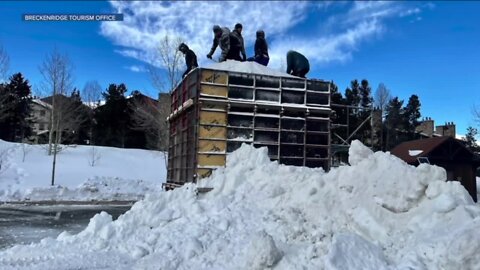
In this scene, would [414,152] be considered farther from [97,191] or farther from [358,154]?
[358,154]

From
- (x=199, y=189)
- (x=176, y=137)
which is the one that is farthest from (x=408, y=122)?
(x=199, y=189)

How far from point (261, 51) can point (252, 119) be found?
3606 millimetres

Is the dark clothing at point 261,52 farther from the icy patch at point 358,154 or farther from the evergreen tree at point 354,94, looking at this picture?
the evergreen tree at point 354,94

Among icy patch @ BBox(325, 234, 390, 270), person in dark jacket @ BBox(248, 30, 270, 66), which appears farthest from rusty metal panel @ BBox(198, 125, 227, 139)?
icy patch @ BBox(325, 234, 390, 270)

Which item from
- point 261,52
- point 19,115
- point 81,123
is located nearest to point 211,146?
point 261,52

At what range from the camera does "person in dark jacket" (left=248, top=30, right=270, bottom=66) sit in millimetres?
13484

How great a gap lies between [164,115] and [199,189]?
23849 millimetres

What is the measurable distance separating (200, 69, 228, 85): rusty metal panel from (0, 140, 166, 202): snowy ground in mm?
12792

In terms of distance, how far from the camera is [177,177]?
1241cm

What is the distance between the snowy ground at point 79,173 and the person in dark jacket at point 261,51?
38.0ft

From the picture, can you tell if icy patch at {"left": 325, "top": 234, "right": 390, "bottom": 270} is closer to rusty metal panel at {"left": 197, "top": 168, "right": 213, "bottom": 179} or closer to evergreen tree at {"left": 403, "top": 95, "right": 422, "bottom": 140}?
rusty metal panel at {"left": 197, "top": 168, "right": 213, "bottom": 179}

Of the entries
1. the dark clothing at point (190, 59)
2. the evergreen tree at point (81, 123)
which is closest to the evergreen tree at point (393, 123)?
the evergreen tree at point (81, 123)

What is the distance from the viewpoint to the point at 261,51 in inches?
537

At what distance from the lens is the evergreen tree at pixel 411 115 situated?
143 ft
